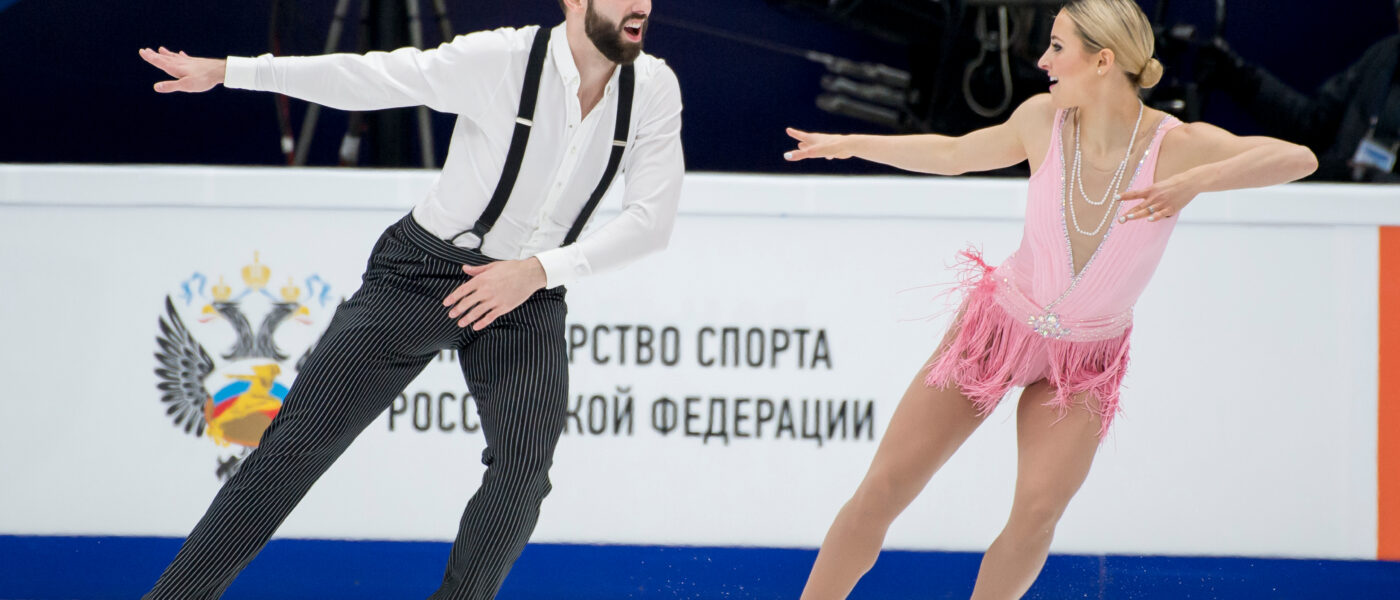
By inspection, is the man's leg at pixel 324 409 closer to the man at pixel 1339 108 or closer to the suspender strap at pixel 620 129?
the suspender strap at pixel 620 129

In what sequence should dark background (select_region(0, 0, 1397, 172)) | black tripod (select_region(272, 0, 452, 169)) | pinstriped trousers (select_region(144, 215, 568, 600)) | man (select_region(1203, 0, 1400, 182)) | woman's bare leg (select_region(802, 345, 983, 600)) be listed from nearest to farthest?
pinstriped trousers (select_region(144, 215, 568, 600)), woman's bare leg (select_region(802, 345, 983, 600)), man (select_region(1203, 0, 1400, 182)), black tripod (select_region(272, 0, 452, 169)), dark background (select_region(0, 0, 1397, 172))

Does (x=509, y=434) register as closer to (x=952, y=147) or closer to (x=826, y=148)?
(x=826, y=148)

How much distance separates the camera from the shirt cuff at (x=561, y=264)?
6.95 feet

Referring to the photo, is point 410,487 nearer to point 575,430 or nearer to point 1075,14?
point 575,430

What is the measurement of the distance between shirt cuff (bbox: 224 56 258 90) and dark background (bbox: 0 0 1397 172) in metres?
2.50

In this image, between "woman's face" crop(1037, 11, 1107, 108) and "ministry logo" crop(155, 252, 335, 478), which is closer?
"woman's face" crop(1037, 11, 1107, 108)

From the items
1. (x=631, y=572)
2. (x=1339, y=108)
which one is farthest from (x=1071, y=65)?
(x=1339, y=108)

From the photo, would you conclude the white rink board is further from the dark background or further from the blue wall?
the dark background

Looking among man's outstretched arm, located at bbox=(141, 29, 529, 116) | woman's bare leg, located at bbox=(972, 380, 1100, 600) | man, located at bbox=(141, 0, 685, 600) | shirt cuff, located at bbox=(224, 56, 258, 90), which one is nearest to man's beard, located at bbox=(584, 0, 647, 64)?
man, located at bbox=(141, 0, 685, 600)

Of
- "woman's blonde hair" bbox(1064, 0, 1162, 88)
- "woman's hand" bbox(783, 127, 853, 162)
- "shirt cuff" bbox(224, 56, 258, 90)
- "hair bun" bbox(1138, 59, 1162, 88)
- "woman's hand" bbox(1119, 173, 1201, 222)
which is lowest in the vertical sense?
"woman's hand" bbox(1119, 173, 1201, 222)

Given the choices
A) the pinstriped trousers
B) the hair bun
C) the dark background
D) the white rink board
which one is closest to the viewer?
the pinstriped trousers

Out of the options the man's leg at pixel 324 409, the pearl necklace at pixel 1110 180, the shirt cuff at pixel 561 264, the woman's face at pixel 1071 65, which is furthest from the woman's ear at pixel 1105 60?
the man's leg at pixel 324 409

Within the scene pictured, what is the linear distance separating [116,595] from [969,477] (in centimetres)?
217

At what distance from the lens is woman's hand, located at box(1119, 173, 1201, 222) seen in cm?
196
